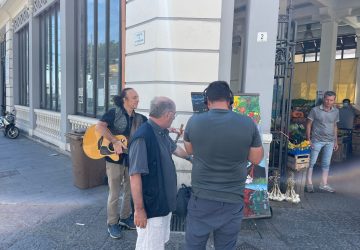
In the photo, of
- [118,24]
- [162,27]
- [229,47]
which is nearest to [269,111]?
[229,47]

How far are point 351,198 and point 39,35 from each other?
1062 centimetres

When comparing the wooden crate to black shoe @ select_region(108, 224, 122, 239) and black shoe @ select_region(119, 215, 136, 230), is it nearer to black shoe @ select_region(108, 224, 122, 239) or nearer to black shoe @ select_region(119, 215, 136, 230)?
black shoe @ select_region(119, 215, 136, 230)

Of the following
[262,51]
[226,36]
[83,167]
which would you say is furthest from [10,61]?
[262,51]

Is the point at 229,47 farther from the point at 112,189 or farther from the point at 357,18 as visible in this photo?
the point at 357,18

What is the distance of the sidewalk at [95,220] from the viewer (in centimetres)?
382

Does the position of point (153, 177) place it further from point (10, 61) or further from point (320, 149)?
point (10, 61)

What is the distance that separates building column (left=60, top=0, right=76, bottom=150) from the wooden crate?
5825 millimetres

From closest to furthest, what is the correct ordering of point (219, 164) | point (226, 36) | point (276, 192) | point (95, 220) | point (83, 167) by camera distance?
point (219, 164)
point (95, 220)
point (226, 36)
point (276, 192)
point (83, 167)

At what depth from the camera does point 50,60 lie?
10.7 m

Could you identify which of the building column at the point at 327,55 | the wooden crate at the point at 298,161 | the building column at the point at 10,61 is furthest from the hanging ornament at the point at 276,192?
the building column at the point at 10,61

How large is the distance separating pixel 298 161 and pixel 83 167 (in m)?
3.65

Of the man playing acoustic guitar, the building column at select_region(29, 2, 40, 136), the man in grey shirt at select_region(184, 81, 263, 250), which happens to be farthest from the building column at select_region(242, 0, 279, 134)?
the building column at select_region(29, 2, 40, 136)

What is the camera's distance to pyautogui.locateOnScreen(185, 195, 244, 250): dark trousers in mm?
2459

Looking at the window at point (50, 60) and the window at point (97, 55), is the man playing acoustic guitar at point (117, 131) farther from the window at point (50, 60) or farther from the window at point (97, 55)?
the window at point (50, 60)
